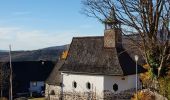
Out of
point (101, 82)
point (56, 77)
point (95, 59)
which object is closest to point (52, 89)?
point (56, 77)

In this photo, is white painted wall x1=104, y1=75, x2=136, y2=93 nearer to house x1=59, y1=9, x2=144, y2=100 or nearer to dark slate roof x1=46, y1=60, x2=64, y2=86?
house x1=59, y1=9, x2=144, y2=100

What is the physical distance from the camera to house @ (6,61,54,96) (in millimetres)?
68169

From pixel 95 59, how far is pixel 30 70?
26925mm

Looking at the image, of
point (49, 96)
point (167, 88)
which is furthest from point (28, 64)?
point (167, 88)

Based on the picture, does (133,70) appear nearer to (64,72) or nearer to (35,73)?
(64,72)

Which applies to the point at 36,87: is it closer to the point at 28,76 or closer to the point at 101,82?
the point at 28,76

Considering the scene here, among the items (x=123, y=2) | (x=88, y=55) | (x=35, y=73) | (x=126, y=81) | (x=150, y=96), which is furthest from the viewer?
(x=35, y=73)

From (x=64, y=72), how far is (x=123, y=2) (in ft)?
101

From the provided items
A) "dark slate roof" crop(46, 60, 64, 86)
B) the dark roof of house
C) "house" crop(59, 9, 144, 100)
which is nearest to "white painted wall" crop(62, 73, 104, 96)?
"house" crop(59, 9, 144, 100)

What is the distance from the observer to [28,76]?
71312 mm

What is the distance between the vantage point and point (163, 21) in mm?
19781

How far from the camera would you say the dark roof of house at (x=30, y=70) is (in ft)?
231

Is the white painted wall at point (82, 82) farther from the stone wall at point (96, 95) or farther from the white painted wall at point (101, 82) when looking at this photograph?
the stone wall at point (96, 95)

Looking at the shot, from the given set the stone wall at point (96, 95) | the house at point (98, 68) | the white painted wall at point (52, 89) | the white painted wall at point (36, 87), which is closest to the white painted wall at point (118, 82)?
the house at point (98, 68)
